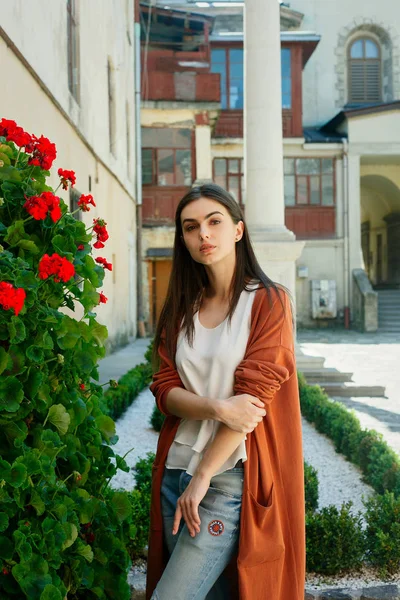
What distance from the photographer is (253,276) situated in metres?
2.39

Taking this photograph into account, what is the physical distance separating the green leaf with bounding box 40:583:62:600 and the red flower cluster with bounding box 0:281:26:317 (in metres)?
0.74

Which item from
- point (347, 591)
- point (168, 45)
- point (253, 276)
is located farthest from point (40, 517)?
point (168, 45)

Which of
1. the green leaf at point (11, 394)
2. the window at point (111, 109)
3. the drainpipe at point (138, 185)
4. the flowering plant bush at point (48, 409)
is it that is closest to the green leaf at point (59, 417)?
the flowering plant bush at point (48, 409)

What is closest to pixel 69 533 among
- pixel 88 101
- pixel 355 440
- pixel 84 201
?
pixel 84 201

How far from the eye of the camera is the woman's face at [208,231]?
2.32 meters

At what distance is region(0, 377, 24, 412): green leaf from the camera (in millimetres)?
1944

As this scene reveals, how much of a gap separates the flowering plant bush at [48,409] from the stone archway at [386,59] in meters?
29.1

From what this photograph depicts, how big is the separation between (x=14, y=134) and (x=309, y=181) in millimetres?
23661

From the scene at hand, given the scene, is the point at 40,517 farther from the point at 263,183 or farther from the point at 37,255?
the point at 263,183

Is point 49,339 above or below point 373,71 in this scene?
below

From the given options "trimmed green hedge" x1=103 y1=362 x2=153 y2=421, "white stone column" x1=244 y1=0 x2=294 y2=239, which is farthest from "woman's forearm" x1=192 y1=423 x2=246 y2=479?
"white stone column" x1=244 y1=0 x2=294 y2=239

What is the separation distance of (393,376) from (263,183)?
13.4 ft

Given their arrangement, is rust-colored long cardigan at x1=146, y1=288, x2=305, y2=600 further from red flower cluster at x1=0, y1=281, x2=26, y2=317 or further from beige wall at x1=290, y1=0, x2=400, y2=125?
beige wall at x1=290, y1=0, x2=400, y2=125

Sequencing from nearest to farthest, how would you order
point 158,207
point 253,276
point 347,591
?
1. point 253,276
2. point 347,591
3. point 158,207
